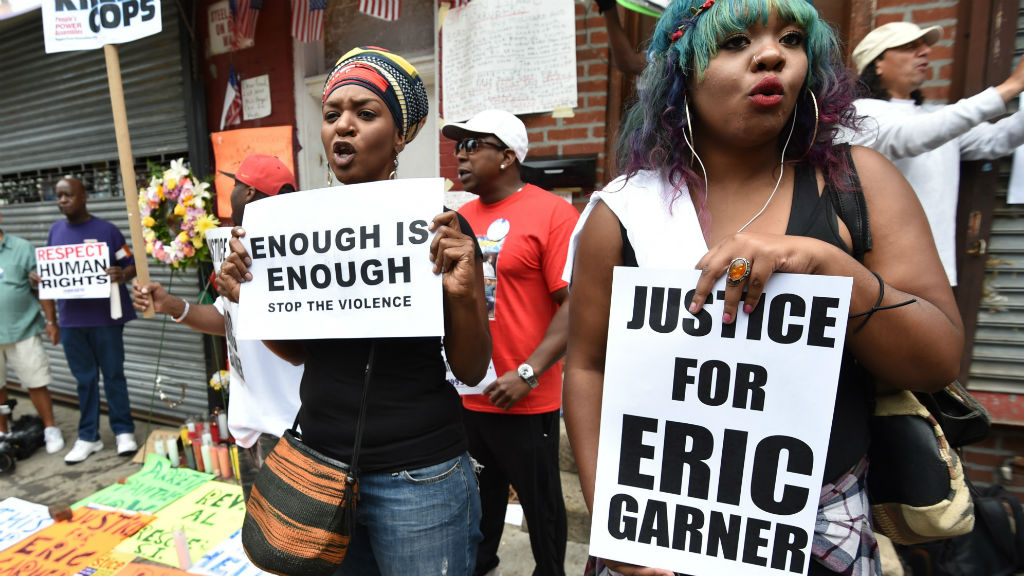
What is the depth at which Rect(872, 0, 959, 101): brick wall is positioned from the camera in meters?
2.44

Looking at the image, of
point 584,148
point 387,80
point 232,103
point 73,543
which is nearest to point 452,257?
point 387,80

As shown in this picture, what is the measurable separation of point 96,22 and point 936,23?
4.05 m

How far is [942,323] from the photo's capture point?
37.1 inches

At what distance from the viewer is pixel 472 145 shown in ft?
8.29

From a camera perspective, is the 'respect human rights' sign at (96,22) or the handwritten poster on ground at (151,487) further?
the handwritten poster on ground at (151,487)

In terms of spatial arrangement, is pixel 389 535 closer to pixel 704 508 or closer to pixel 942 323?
pixel 704 508

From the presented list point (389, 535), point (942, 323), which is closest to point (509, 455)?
point (389, 535)

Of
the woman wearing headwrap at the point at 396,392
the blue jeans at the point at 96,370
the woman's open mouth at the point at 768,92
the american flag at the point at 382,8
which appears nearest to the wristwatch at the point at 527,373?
the woman wearing headwrap at the point at 396,392

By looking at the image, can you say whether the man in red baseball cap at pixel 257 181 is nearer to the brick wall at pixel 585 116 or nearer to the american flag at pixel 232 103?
the brick wall at pixel 585 116

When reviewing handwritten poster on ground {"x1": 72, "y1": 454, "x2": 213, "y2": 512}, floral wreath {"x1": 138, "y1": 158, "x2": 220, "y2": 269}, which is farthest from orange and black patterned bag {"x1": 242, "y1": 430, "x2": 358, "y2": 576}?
handwritten poster on ground {"x1": 72, "y1": 454, "x2": 213, "y2": 512}

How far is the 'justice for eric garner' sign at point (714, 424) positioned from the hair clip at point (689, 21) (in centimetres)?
50

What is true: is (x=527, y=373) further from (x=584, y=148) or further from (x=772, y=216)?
(x=584, y=148)

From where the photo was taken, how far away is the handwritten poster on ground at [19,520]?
3.25 m

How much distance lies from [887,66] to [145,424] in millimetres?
6494
